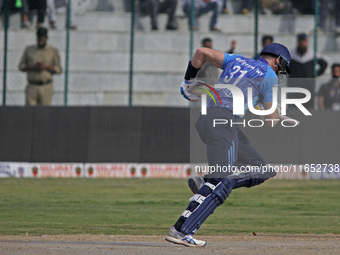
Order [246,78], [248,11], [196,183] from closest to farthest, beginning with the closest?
[246,78], [196,183], [248,11]

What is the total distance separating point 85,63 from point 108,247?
11.3m

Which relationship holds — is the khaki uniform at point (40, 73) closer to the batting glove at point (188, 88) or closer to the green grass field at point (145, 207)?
the green grass field at point (145, 207)

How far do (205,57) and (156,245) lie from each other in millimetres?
2130

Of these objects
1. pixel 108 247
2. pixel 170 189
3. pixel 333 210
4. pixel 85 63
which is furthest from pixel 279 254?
pixel 85 63

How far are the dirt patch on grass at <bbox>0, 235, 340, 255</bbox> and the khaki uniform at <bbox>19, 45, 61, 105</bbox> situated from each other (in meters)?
9.27

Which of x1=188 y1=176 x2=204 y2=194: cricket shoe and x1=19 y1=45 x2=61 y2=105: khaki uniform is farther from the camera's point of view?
x1=19 y1=45 x2=61 y2=105: khaki uniform

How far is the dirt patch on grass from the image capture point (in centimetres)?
750

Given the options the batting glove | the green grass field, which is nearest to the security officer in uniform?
the green grass field

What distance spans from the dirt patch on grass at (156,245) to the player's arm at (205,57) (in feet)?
6.11

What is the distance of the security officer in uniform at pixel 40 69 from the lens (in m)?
17.8

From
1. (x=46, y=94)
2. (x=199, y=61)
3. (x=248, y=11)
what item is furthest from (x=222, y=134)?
(x=248, y=11)

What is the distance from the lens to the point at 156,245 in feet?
26.5

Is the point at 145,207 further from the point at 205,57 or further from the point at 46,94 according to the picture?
the point at 46,94

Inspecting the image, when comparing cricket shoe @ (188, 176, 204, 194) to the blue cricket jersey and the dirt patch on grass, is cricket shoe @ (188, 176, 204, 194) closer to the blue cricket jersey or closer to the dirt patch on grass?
the dirt patch on grass
